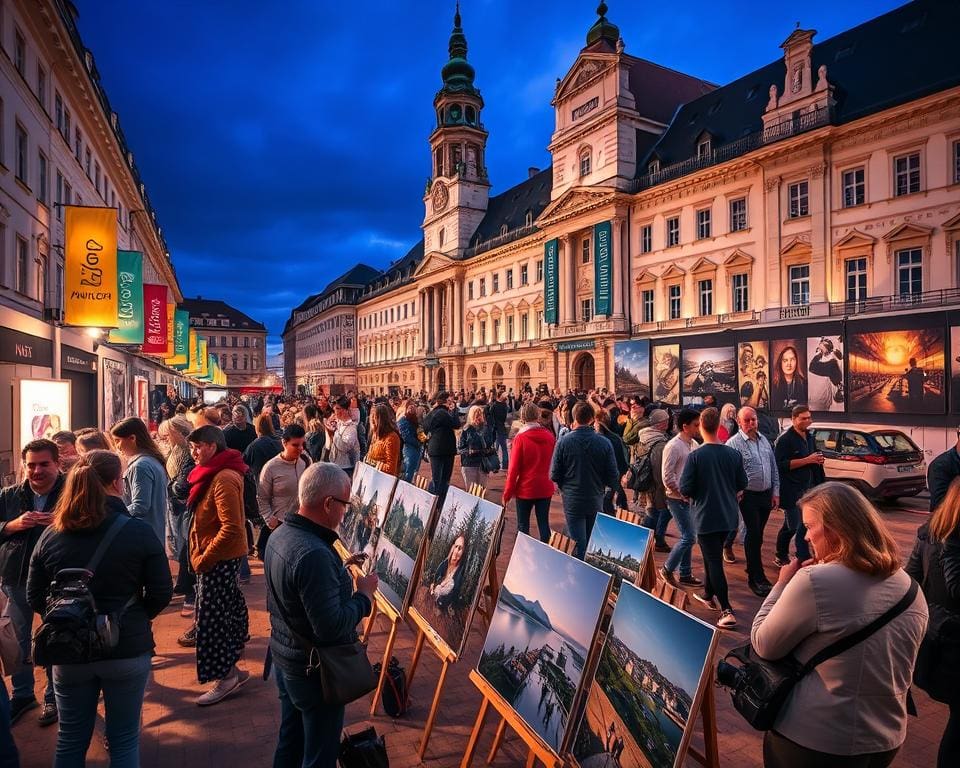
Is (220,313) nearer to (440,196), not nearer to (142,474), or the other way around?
(440,196)

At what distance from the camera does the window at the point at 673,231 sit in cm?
3516

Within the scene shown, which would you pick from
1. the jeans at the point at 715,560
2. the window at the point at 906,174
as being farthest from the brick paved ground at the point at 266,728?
the window at the point at 906,174

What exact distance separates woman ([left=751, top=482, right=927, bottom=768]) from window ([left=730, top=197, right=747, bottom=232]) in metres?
32.7

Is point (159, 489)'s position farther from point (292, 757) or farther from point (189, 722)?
point (292, 757)

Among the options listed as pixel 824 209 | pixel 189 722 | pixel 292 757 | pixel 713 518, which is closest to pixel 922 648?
pixel 713 518

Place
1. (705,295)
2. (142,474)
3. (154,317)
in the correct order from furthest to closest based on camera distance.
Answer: (705,295), (154,317), (142,474)

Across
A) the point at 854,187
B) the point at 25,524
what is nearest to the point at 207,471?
the point at 25,524

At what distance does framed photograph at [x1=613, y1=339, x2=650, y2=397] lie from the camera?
97.1ft

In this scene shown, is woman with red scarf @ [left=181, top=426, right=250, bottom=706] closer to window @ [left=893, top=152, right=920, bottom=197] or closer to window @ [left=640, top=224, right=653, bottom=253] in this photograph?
window @ [left=893, top=152, right=920, bottom=197]

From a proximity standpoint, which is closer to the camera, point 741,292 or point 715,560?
point 715,560

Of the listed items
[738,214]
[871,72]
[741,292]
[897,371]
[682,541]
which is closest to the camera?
[682,541]

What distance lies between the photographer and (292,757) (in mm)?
3078

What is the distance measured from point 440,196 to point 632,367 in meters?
40.5

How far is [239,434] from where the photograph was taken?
29.0 ft
